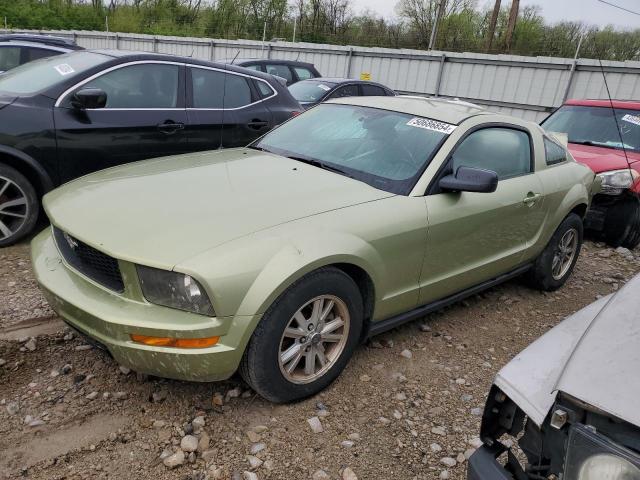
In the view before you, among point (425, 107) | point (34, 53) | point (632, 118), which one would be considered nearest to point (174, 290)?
point (425, 107)

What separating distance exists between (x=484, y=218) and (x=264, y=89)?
313cm

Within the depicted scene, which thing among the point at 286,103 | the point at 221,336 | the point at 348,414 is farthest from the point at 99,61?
the point at 348,414

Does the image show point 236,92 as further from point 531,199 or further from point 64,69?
point 531,199

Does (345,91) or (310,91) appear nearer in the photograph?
(310,91)

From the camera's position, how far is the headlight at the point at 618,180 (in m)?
5.56

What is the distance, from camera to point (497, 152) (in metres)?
3.64

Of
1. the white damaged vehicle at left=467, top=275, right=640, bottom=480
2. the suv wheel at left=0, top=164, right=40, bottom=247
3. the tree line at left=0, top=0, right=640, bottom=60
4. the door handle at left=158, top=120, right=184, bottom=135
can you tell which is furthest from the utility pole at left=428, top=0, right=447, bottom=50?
the white damaged vehicle at left=467, top=275, right=640, bottom=480

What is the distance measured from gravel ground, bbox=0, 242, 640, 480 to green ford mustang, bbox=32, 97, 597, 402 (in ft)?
0.78

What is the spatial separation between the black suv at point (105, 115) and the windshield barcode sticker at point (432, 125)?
2.22m

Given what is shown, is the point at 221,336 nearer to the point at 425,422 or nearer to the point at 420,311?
the point at 425,422

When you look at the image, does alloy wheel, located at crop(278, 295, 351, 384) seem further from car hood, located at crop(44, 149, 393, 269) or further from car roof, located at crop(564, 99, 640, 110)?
car roof, located at crop(564, 99, 640, 110)

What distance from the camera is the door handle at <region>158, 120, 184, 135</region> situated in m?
4.64

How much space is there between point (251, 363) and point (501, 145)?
2441 millimetres

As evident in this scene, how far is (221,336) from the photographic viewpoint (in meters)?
2.21
